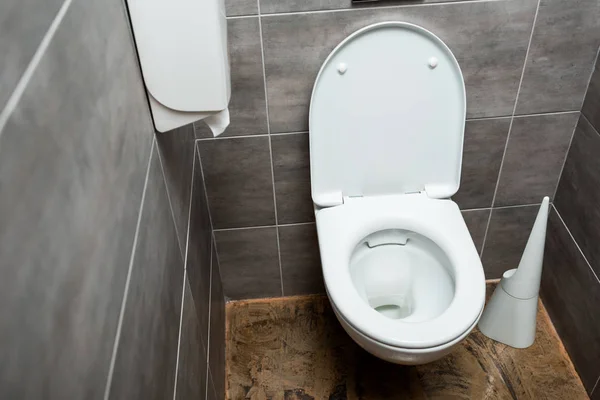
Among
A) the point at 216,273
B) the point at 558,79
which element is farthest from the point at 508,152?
the point at 216,273

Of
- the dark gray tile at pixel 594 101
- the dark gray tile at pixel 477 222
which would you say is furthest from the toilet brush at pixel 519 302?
the dark gray tile at pixel 594 101

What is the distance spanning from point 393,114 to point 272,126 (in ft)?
0.98

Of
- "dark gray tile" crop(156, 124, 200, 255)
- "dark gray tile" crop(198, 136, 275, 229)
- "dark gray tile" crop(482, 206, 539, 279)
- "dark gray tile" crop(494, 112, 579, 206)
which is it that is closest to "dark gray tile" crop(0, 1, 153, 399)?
"dark gray tile" crop(156, 124, 200, 255)

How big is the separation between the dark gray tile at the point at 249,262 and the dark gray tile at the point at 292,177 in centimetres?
9

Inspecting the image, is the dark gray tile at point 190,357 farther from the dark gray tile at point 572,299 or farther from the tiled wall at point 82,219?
the dark gray tile at point 572,299

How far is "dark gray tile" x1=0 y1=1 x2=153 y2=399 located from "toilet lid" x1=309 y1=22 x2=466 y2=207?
0.64m

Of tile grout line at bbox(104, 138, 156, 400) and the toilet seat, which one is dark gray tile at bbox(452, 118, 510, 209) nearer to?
the toilet seat

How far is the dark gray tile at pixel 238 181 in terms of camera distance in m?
1.44

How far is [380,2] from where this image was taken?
4.08ft

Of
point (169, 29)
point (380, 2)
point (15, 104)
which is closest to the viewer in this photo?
point (15, 104)

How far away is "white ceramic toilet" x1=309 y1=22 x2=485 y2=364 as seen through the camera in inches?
47.8

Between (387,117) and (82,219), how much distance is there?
0.93 meters

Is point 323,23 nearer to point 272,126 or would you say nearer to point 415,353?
point 272,126

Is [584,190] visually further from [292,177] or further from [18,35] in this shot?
[18,35]
